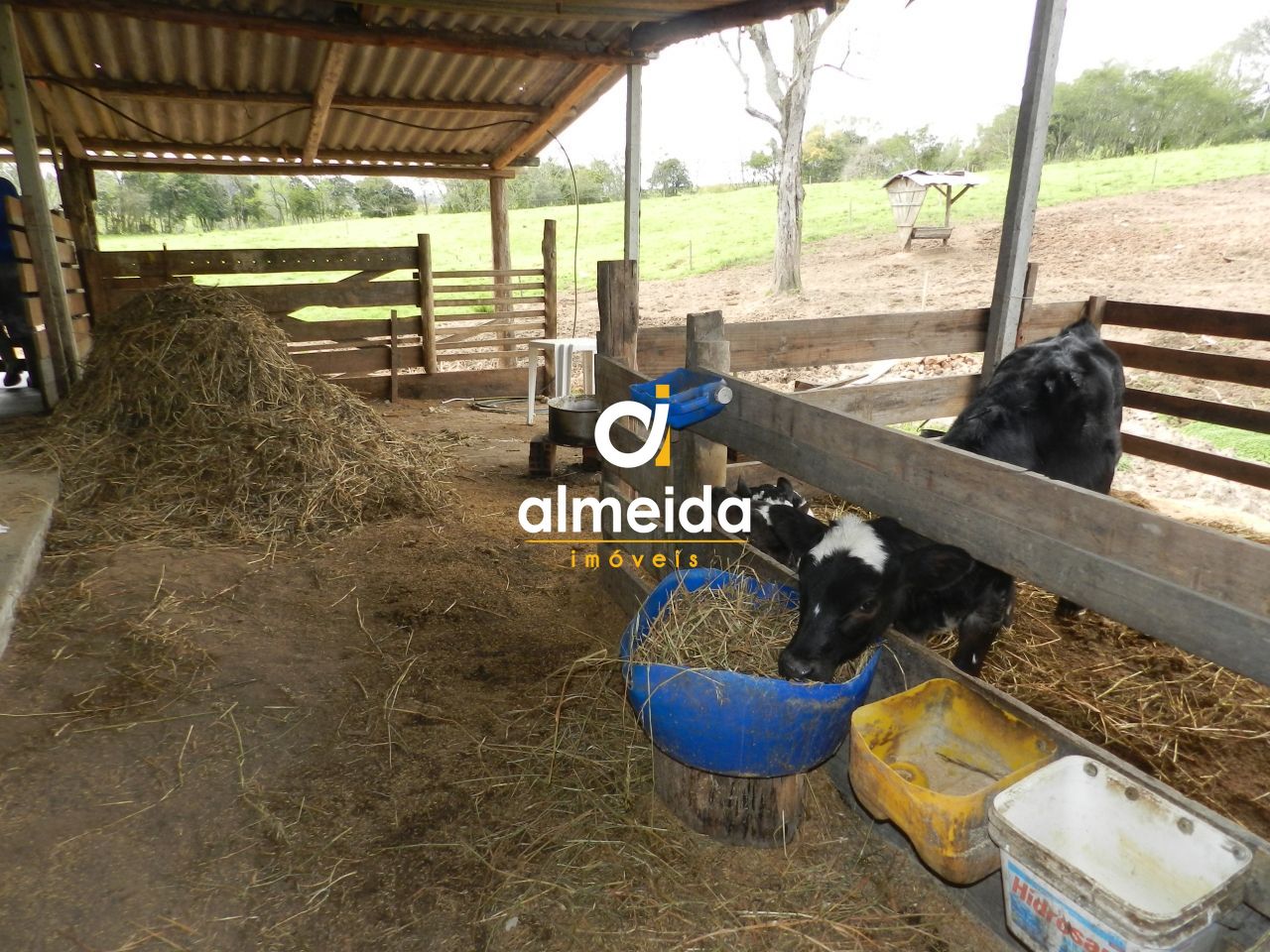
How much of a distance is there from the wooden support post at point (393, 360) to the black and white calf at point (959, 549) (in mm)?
7701

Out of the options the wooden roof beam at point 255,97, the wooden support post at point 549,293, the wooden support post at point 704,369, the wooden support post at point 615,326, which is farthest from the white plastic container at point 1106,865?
the wooden roof beam at point 255,97

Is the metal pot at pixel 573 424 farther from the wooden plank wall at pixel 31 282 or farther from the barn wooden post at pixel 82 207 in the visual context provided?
the barn wooden post at pixel 82 207

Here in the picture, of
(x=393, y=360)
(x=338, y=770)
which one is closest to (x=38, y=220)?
(x=393, y=360)

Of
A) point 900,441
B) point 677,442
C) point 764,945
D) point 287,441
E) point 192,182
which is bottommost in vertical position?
point 764,945

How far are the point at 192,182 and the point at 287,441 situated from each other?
35.3 m

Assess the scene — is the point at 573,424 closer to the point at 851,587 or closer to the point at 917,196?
the point at 851,587

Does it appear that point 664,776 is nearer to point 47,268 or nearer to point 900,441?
point 900,441

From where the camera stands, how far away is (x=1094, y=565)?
6.31 feet

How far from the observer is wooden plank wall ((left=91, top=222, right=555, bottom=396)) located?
29.7 ft

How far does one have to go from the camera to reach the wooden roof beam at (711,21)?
6293mm

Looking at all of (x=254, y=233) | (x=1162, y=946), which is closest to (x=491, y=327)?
(x=1162, y=946)

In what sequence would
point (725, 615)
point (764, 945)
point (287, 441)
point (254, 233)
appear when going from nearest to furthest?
point (764, 945)
point (725, 615)
point (287, 441)
point (254, 233)

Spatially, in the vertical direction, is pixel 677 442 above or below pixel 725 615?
above

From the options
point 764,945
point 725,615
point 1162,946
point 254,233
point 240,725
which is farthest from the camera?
point 254,233
